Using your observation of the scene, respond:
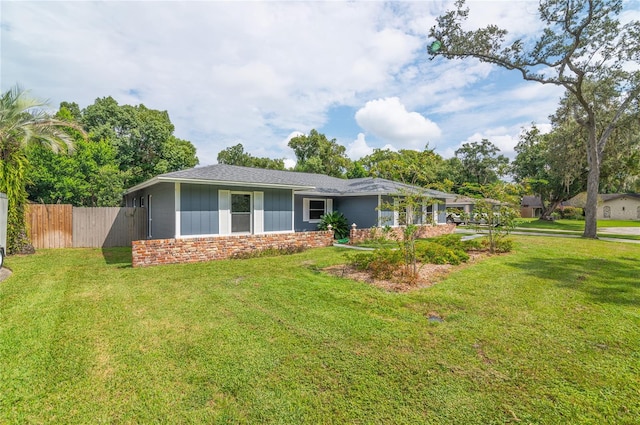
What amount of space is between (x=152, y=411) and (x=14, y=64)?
47.1 ft

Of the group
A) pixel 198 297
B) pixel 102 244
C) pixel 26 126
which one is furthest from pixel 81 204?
pixel 198 297

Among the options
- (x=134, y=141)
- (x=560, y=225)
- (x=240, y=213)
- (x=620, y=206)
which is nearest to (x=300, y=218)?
(x=240, y=213)

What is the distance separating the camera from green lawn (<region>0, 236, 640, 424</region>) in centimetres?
254

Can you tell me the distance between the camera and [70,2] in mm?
7738

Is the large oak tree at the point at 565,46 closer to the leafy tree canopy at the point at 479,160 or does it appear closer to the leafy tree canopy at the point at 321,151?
the leafy tree canopy at the point at 479,160

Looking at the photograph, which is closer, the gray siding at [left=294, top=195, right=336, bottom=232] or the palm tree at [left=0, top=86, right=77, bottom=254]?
the palm tree at [left=0, top=86, right=77, bottom=254]

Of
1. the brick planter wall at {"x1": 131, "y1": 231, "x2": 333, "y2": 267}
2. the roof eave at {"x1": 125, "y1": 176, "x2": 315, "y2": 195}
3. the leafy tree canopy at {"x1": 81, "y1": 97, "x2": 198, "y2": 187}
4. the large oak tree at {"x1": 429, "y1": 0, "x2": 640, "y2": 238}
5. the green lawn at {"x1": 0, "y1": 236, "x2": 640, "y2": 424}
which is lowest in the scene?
the green lawn at {"x1": 0, "y1": 236, "x2": 640, "y2": 424}

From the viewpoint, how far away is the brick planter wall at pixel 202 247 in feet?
27.0

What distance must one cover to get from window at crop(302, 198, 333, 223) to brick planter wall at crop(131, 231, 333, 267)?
4.02 m

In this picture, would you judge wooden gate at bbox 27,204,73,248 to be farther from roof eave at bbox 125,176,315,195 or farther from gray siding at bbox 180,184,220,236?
gray siding at bbox 180,184,220,236

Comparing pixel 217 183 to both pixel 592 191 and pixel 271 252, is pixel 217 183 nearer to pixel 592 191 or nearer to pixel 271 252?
pixel 271 252

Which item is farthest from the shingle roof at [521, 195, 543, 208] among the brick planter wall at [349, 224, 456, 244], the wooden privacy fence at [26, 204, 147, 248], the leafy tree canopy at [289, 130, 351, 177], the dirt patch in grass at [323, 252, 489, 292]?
the wooden privacy fence at [26, 204, 147, 248]

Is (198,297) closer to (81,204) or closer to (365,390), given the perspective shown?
(365,390)

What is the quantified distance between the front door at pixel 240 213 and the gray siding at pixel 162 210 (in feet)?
6.65
